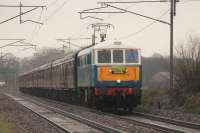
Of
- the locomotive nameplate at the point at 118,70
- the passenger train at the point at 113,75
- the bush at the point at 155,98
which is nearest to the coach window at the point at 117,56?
the passenger train at the point at 113,75

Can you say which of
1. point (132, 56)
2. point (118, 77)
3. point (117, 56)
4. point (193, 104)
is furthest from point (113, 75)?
point (193, 104)

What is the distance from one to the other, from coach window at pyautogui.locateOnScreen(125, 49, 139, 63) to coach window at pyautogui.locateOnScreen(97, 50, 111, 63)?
86 cm

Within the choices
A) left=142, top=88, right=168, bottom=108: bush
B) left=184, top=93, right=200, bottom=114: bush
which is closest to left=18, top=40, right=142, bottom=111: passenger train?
left=184, top=93, right=200, bottom=114: bush

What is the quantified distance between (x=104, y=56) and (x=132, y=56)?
1.33m

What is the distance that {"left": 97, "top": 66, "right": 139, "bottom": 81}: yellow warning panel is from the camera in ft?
84.6

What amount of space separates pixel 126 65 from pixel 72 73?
801cm

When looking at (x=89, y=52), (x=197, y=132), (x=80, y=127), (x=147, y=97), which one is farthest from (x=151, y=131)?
(x=147, y=97)

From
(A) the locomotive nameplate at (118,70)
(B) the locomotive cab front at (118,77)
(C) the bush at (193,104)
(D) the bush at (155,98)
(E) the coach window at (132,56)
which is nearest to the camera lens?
(C) the bush at (193,104)

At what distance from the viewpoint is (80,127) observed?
1847 centimetres

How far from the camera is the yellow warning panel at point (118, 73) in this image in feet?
84.6

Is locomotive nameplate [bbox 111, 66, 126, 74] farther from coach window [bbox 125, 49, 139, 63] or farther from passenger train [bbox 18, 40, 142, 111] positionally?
coach window [bbox 125, 49, 139, 63]

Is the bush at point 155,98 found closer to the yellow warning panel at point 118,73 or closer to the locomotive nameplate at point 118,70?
the yellow warning panel at point 118,73

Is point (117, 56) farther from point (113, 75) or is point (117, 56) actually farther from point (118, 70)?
point (113, 75)

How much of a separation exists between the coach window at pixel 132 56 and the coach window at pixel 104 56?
2.82ft
